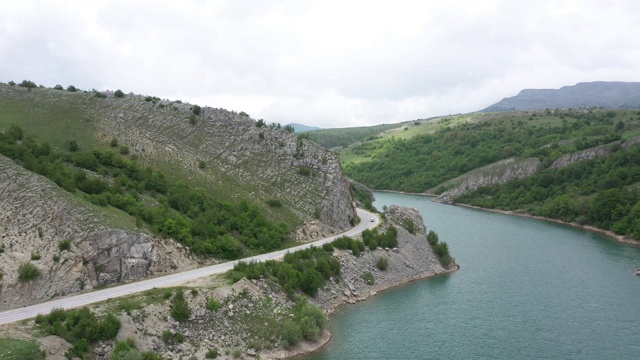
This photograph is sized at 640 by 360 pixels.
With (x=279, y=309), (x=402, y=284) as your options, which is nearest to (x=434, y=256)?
(x=402, y=284)

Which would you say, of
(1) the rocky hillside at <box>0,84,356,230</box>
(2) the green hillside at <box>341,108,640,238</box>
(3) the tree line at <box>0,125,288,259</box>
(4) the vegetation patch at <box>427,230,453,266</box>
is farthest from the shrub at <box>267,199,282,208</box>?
(2) the green hillside at <box>341,108,640,238</box>

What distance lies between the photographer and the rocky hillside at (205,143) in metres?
65.9

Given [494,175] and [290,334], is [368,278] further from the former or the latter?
[494,175]

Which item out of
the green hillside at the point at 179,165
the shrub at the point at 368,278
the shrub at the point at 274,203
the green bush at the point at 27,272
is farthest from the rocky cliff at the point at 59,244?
the shrub at the point at 368,278

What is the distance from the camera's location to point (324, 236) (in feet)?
216

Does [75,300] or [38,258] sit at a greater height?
[38,258]

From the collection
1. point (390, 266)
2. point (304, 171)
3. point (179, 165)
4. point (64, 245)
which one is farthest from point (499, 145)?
point (64, 245)

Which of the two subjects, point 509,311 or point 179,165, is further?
point 179,165

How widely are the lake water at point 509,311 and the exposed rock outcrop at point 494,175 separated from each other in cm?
6074

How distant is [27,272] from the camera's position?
37781 mm

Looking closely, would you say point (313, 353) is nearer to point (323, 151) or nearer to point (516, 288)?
point (516, 288)

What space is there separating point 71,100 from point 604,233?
10176 centimetres

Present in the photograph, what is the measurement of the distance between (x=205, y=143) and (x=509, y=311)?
47.3 metres

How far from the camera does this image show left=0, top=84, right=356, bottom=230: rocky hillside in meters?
65.9
